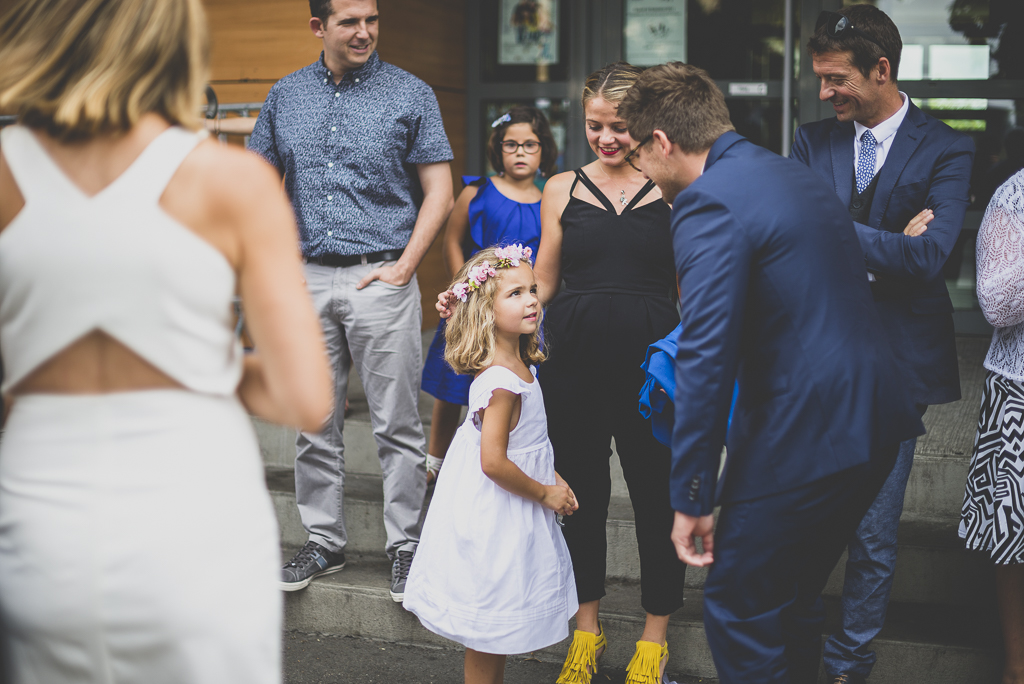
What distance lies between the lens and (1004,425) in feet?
10.4

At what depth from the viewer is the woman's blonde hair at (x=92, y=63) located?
1399 millimetres

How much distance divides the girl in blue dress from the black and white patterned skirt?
6.90ft

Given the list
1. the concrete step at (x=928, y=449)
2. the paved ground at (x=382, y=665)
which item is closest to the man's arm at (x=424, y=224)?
the concrete step at (x=928, y=449)

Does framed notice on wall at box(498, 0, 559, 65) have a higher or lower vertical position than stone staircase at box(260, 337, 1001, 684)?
higher

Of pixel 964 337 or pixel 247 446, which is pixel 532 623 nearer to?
pixel 247 446

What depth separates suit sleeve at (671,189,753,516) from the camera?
2.24 metres

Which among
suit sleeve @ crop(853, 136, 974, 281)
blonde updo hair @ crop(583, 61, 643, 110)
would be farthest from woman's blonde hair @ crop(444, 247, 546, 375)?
suit sleeve @ crop(853, 136, 974, 281)

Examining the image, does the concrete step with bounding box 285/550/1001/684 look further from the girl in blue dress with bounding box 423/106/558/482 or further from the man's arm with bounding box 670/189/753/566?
the man's arm with bounding box 670/189/753/566

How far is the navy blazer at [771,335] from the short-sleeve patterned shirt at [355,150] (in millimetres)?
1873

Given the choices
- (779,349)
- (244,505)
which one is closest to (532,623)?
(779,349)

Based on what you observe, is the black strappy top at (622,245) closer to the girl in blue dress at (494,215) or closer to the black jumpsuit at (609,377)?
the black jumpsuit at (609,377)

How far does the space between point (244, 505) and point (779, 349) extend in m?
1.40

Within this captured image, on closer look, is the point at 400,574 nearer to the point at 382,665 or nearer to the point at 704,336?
the point at 382,665

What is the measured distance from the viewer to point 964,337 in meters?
6.61
